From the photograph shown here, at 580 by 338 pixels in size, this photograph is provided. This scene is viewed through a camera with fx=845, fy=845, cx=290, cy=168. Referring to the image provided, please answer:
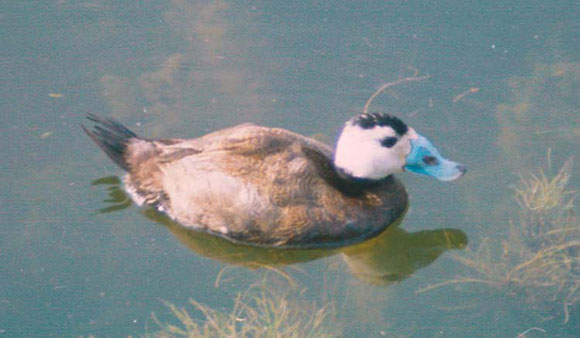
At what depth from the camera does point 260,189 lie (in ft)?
18.6

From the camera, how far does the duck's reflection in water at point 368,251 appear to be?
5.95m

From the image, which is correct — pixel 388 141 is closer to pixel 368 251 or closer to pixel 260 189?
pixel 368 251

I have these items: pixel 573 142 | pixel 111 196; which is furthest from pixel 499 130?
pixel 111 196

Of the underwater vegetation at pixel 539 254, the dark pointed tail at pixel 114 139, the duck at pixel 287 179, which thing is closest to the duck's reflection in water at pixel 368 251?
the duck at pixel 287 179

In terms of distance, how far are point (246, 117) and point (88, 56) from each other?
1634 mm

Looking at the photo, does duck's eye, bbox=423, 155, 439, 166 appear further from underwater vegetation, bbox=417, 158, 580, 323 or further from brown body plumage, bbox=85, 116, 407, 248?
underwater vegetation, bbox=417, 158, 580, 323

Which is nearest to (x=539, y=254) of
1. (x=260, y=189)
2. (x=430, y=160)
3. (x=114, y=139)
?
(x=430, y=160)

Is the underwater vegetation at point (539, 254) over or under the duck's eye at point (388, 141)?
under

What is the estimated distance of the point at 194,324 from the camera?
5.45 m

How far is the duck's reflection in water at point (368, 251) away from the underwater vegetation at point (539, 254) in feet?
0.72

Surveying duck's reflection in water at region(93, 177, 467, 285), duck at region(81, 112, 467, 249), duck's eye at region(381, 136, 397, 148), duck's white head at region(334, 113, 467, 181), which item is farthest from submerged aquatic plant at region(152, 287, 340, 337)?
duck's eye at region(381, 136, 397, 148)

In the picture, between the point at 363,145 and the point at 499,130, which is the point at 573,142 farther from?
the point at 363,145

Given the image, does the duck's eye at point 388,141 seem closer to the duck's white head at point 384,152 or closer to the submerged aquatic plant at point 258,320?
the duck's white head at point 384,152

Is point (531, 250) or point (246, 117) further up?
point (246, 117)
